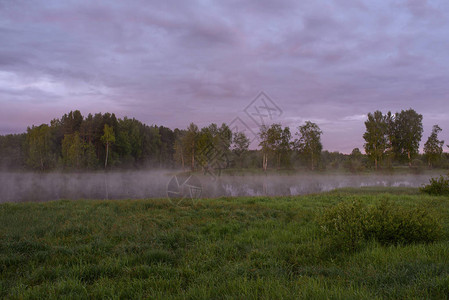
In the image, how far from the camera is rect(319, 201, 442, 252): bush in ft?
19.7

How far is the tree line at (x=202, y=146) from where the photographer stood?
2074 inches

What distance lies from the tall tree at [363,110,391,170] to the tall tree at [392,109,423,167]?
3132mm

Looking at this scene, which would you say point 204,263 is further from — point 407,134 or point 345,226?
point 407,134

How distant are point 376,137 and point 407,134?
825cm

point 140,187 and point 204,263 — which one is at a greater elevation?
point 204,263

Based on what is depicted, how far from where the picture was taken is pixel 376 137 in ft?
170

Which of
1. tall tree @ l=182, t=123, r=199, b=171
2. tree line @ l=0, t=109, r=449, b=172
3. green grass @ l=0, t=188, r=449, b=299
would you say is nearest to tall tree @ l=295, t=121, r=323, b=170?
tree line @ l=0, t=109, r=449, b=172

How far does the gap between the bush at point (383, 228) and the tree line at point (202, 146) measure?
113 feet

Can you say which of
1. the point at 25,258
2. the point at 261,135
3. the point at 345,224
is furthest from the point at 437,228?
the point at 261,135

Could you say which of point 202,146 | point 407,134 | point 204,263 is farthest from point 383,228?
point 407,134

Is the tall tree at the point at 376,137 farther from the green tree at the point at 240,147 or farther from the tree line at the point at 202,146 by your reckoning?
the green tree at the point at 240,147

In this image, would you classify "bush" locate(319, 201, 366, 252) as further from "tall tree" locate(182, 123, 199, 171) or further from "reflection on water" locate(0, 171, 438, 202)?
"tall tree" locate(182, 123, 199, 171)

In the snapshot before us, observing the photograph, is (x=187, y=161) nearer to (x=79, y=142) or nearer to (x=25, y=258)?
(x=79, y=142)

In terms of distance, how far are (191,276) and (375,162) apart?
5884cm
